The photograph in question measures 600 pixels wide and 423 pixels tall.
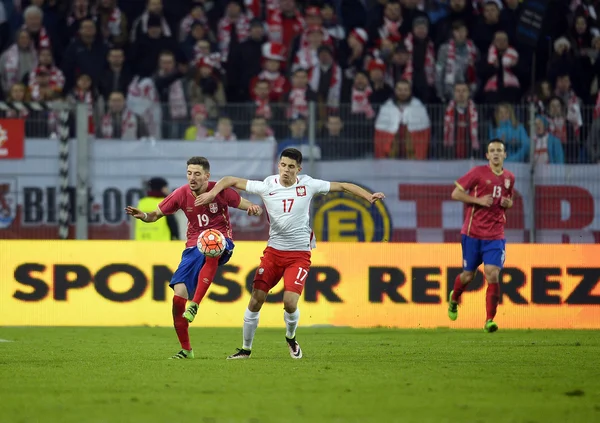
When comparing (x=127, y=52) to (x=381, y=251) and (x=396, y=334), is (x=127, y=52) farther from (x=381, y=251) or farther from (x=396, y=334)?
(x=396, y=334)

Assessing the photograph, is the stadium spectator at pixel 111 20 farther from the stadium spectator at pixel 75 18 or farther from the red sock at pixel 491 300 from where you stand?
the red sock at pixel 491 300

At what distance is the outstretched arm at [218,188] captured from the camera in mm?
11422

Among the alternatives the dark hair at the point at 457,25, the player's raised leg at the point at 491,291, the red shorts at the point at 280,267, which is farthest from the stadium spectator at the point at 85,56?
the red shorts at the point at 280,267

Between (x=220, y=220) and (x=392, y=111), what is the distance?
6515mm

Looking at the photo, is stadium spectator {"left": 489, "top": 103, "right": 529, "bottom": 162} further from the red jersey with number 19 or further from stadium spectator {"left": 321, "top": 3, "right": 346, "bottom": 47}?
the red jersey with number 19

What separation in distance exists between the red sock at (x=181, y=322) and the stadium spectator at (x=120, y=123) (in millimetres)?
6538

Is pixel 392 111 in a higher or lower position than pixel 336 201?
higher

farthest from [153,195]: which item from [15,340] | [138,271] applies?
[15,340]

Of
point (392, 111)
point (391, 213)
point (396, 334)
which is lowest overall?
point (396, 334)

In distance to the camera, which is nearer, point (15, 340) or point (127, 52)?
point (15, 340)

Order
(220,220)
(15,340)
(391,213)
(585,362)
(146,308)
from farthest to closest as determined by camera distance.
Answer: (391,213), (146,308), (15,340), (220,220), (585,362)

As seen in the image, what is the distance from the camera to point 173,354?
12.3m

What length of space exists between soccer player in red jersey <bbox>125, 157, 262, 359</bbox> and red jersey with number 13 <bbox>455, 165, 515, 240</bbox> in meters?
4.10

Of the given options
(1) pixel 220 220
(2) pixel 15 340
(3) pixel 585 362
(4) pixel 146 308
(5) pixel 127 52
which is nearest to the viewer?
(3) pixel 585 362
